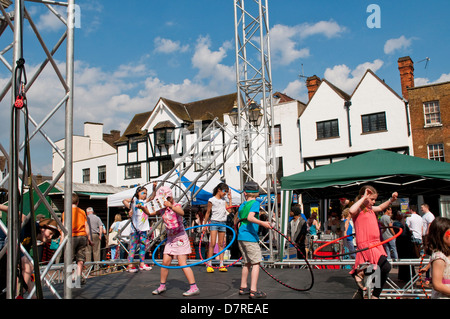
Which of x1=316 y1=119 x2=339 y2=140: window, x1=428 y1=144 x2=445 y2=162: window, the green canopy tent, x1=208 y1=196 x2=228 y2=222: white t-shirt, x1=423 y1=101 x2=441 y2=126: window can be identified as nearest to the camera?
the green canopy tent

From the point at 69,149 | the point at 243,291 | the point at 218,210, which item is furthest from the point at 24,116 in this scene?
the point at 218,210

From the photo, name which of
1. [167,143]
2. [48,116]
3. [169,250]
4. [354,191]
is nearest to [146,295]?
[169,250]

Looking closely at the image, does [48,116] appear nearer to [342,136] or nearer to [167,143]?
[342,136]

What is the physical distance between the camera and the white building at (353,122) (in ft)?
77.5

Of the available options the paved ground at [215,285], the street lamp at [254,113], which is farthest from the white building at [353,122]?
the paved ground at [215,285]

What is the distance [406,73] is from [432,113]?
10.8 feet

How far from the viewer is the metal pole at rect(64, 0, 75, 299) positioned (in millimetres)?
4145

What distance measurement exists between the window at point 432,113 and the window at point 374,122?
7.67 ft

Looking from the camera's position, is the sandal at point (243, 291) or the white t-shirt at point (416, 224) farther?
the white t-shirt at point (416, 224)

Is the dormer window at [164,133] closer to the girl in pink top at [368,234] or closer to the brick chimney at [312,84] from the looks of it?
the brick chimney at [312,84]

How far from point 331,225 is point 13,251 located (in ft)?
33.1

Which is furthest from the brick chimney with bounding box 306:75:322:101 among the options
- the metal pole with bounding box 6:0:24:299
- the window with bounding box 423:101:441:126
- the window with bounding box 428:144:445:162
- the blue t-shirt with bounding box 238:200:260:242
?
the metal pole with bounding box 6:0:24:299

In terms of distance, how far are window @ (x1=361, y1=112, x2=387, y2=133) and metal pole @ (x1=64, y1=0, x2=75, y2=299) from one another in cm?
2260

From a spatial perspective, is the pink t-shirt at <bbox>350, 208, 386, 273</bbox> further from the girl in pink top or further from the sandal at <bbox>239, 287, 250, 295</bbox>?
the sandal at <bbox>239, 287, 250, 295</bbox>
